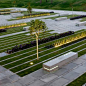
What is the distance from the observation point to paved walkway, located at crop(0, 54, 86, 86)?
12.1 meters

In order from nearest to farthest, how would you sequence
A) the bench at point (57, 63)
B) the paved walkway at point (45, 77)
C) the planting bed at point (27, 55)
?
the paved walkway at point (45, 77) → the bench at point (57, 63) → the planting bed at point (27, 55)

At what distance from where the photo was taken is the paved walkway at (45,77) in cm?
1206

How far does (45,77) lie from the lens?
508 inches

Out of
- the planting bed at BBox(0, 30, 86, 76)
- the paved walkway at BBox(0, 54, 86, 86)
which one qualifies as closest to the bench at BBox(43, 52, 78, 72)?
the paved walkway at BBox(0, 54, 86, 86)

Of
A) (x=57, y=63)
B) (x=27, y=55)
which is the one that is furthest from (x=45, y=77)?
(x=27, y=55)

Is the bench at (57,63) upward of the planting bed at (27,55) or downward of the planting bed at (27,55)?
upward

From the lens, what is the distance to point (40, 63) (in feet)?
51.4

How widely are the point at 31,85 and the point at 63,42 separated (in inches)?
425

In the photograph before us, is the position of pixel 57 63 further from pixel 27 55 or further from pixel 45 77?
pixel 27 55

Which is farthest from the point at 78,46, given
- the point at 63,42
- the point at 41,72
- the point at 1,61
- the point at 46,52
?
the point at 1,61

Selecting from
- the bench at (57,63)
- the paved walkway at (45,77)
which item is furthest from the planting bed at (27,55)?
the bench at (57,63)

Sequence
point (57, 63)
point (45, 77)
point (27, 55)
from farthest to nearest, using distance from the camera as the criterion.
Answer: point (27, 55), point (57, 63), point (45, 77)

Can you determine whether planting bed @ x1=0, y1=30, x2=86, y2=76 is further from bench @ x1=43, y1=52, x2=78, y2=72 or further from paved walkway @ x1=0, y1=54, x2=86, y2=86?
bench @ x1=43, y1=52, x2=78, y2=72

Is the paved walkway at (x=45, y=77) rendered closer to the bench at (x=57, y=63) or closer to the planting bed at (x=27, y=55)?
the bench at (x=57, y=63)
